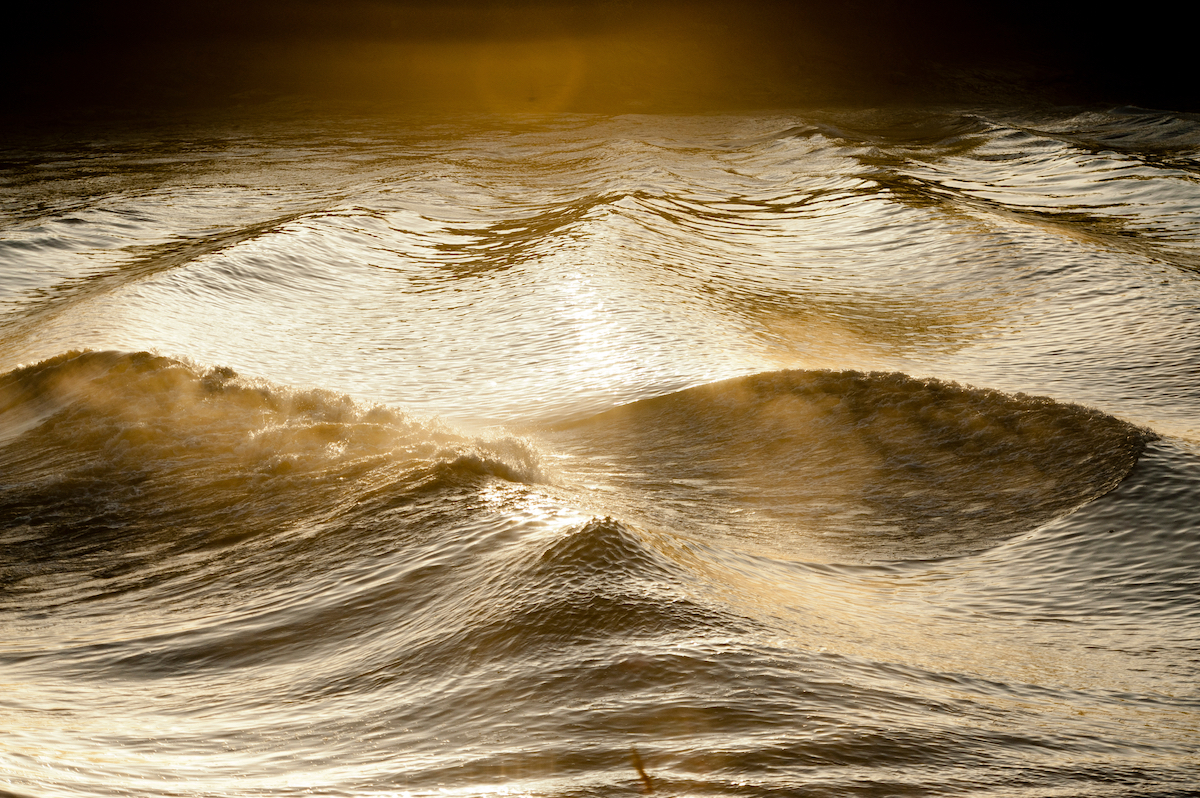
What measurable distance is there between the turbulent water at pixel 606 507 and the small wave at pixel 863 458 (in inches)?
0.6

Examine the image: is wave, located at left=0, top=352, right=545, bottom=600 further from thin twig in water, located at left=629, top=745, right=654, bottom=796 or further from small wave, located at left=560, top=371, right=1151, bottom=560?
thin twig in water, located at left=629, top=745, right=654, bottom=796

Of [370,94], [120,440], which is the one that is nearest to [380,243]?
[120,440]

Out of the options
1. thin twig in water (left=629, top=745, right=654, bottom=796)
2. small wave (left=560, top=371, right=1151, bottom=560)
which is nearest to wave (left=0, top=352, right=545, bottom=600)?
small wave (left=560, top=371, right=1151, bottom=560)

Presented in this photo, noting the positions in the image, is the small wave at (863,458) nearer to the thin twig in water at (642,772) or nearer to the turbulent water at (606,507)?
the turbulent water at (606,507)

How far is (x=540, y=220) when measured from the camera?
7.77m

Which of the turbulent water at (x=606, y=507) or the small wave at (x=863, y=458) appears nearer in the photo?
the turbulent water at (x=606, y=507)

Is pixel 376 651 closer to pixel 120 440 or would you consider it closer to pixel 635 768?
pixel 635 768

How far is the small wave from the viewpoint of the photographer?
3.09m

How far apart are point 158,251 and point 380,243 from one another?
1.38 meters

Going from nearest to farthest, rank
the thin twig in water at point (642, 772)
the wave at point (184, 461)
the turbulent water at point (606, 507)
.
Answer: the thin twig in water at point (642, 772) < the turbulent water at point (606, 507) < the wave at point (184, 461)

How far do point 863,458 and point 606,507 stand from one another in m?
0.94

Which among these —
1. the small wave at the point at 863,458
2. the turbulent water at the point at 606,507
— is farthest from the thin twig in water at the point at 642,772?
the small wave at the point at 863,458

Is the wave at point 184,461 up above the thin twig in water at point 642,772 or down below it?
above

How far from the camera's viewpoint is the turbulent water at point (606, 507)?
185cm
